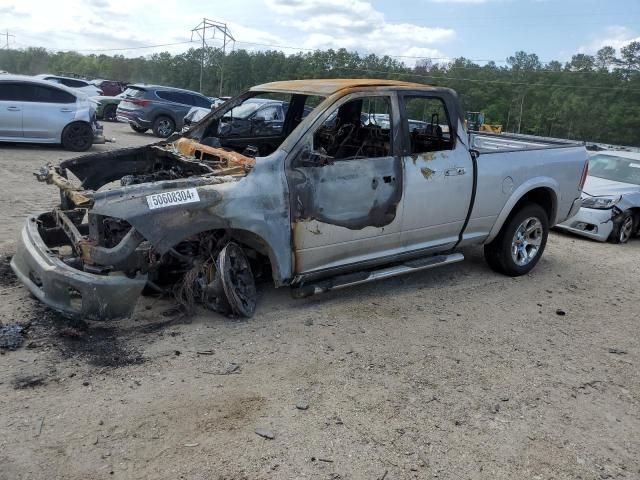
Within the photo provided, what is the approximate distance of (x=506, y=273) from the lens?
21.3 feet

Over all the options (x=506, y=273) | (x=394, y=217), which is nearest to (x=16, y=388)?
(x=394, y=217)

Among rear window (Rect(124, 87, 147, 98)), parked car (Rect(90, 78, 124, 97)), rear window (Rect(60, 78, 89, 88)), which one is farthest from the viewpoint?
parked car (Rect(90, 78, 124, 97))

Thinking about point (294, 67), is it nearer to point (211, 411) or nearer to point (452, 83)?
point (452, 83)

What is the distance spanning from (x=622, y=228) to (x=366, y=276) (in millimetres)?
5770

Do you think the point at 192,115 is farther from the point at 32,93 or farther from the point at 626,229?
the point at 626,229

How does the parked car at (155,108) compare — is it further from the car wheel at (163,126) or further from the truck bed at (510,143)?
the truck bed at (510,143)

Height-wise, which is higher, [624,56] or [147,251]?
[624,56]

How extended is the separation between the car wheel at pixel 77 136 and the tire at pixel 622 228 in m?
11.4

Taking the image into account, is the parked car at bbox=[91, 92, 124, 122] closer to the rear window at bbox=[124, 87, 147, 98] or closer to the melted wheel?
the rear window at bbox=[124, 87, 147, 98]

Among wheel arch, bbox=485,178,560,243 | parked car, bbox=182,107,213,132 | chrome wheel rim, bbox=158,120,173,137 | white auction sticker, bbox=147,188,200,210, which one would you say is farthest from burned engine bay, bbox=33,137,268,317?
chrome wheel rim, bbox=158,120,173,137

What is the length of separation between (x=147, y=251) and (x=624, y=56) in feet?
150

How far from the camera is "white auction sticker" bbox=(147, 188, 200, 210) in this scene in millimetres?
4023

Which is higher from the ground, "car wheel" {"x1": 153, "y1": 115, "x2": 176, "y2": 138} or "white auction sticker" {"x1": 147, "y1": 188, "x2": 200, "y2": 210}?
"white auction sticker" {"x1": 147, "y1": 188, "x2": 200, "y2": 210}

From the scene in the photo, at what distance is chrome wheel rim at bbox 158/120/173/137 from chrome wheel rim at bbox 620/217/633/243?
14.7 m
